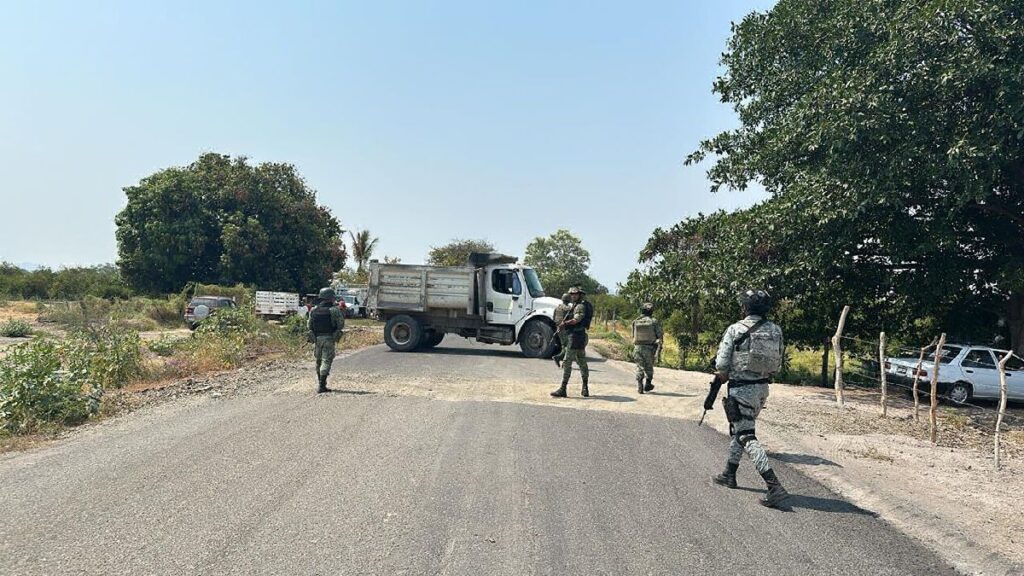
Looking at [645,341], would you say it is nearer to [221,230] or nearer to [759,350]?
[759,350]

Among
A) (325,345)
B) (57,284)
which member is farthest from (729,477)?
(57,284)

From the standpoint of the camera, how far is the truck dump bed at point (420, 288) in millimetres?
18812

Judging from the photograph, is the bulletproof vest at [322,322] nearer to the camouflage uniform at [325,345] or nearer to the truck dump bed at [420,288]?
the camouflage uniform at [325,345]

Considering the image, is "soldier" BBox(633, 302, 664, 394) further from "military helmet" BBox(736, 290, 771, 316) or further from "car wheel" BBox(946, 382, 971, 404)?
"car wheel" BBox(946, 382, 971, 404)

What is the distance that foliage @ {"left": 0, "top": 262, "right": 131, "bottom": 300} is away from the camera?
42.0m

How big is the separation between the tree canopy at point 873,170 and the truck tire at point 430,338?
6.17m

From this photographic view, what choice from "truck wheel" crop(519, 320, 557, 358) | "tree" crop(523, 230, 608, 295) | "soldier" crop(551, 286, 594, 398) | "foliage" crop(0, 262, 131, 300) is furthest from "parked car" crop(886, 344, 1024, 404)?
"tree" crop(523, 230, 608, 295)

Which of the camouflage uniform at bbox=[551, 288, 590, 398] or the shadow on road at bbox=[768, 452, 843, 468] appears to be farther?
the camouflage uniform at bbox=[551, 288, 590, 398]

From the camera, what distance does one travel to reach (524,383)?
500 inches

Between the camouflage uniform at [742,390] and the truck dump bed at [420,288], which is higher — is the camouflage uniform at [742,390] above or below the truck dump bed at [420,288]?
below

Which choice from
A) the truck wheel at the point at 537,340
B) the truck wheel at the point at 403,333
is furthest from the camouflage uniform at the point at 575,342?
the truck wheel at the point at 403,333

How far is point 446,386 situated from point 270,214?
109ft

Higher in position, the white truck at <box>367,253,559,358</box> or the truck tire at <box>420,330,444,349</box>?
the white truck at <box>367,253,559,358</box>

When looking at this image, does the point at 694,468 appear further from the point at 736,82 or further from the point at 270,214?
the point at 270,214
